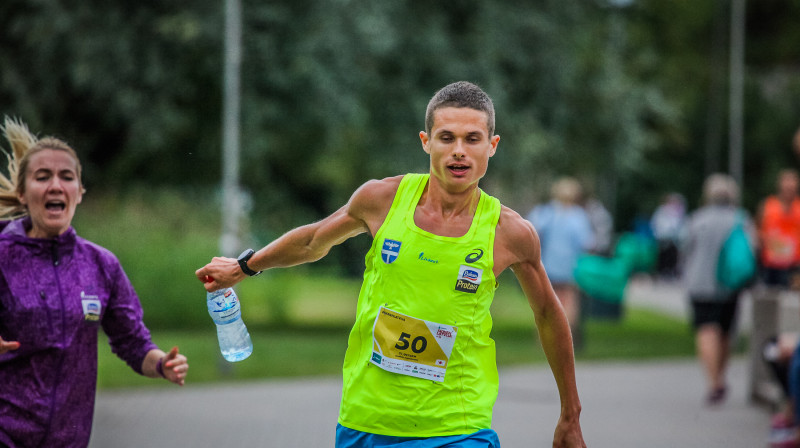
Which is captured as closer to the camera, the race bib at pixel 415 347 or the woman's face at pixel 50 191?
the race bib at pixel 415 347

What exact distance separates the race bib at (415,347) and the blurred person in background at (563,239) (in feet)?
32.9

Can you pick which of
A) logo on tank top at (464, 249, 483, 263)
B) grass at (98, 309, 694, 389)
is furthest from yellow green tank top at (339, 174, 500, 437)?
grass at (98, 309, 694, 389)

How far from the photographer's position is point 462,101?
4012mm

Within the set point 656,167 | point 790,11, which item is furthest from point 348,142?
point 790,11

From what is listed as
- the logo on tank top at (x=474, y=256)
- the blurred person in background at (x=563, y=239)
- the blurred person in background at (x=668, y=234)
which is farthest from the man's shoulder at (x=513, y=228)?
the blurred person in background at (x=668, y=234)

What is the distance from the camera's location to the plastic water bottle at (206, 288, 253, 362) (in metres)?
4.47

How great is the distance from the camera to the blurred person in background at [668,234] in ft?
109

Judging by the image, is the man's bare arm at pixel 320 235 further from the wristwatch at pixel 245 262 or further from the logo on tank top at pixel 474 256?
the logo on tank top at pixel 474 256

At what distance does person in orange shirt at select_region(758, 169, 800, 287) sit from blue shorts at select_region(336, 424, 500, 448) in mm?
11155

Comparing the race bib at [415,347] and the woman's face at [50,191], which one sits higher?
the woman's face at [50,191]

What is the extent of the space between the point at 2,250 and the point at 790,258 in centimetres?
1235

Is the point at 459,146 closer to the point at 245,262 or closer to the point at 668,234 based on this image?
the point at 245,262

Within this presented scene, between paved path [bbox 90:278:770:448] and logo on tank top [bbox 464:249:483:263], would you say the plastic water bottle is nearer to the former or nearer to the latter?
logo on tank top [bbox 464:249:483:263]

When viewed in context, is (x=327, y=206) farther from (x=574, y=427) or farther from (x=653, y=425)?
(x=574, y=427)
